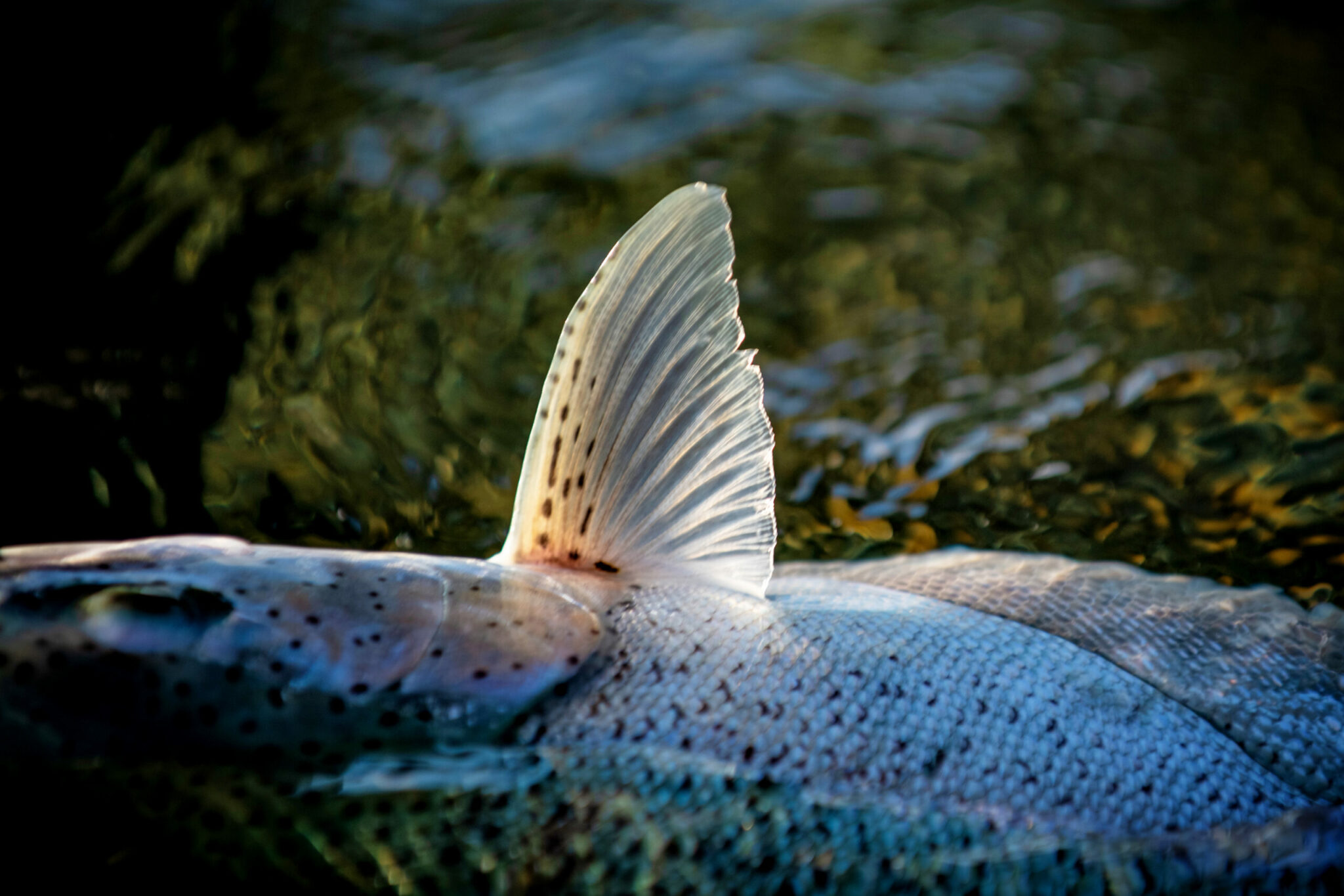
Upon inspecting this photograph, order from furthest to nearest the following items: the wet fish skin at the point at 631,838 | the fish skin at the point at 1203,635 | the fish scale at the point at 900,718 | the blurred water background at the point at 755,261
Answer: the blurred water background at the point at 755,261 → the fish skin at the point at 1203,635 → the fish scale at the point at 900,718 → the wet fish skin at the point at 631,838

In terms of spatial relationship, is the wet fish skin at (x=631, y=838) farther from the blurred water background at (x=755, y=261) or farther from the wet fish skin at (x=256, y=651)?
the blurred water background at (x=755, y=261)

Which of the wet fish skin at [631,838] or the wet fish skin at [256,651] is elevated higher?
the wet fish skin at [256,651]

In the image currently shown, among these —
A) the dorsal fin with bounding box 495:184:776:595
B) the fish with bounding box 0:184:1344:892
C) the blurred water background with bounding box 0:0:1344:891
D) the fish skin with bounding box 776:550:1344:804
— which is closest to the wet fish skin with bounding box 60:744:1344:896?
the fish with bounding box 0:184:1344:892

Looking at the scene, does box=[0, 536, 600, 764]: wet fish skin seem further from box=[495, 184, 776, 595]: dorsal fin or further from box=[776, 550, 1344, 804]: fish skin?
box=[776, 550, 1344, 804]: fish skin

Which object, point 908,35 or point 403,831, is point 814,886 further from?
point 908,35

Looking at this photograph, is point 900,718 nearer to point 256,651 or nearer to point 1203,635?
point 1203,635

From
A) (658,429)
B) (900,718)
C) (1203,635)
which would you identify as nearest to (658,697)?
(900,718)

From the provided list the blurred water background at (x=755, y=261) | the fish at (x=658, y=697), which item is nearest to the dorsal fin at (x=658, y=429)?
the fish at (x=658, y=697)
